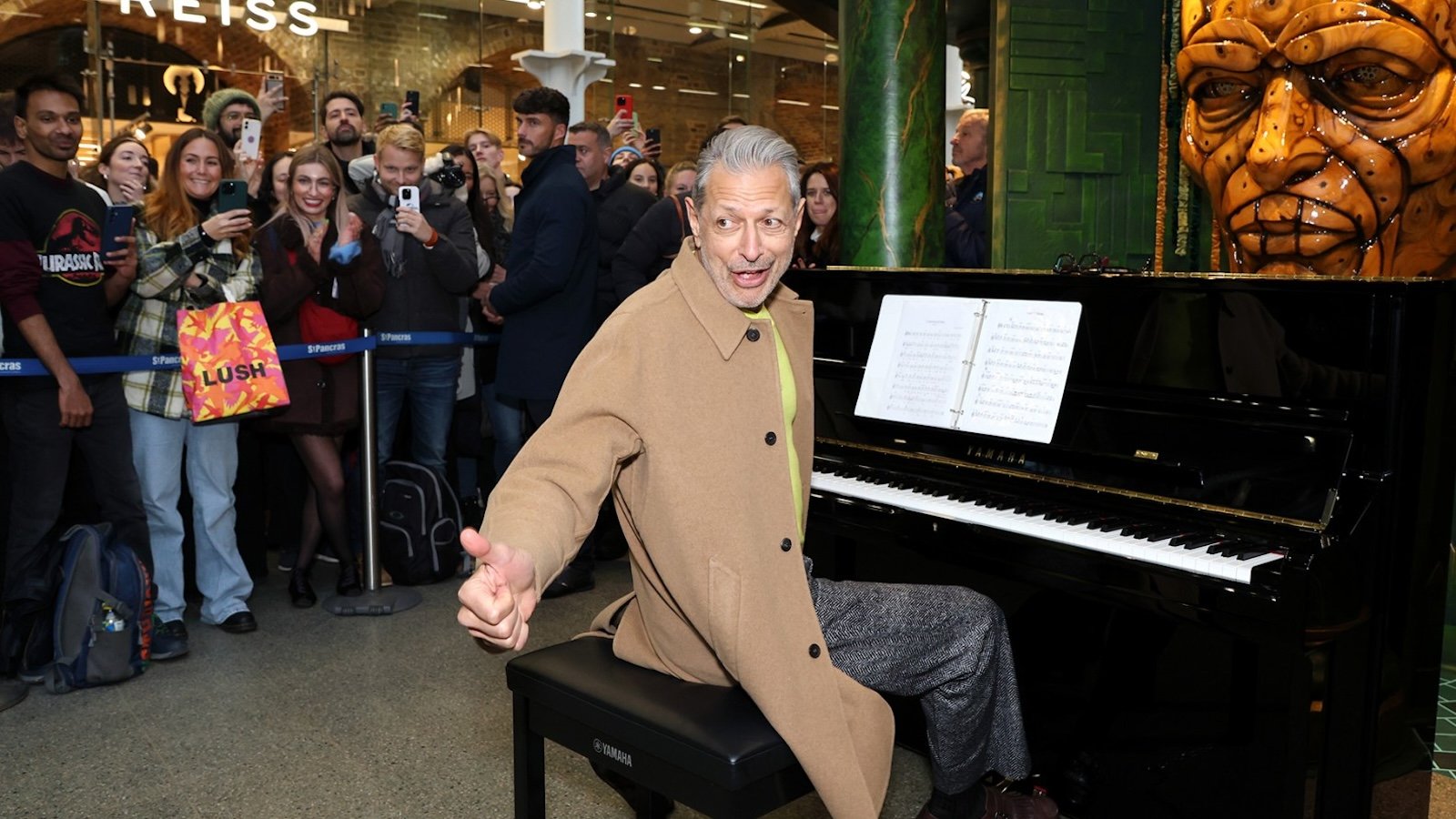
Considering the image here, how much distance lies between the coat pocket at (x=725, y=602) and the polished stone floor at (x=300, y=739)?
42.2 inches

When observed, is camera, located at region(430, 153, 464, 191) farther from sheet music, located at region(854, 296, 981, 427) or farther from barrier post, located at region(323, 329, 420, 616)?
sheet music, located at region(854, 296, 981, 427)

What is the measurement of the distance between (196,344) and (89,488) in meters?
0.81

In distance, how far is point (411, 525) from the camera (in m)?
4.71

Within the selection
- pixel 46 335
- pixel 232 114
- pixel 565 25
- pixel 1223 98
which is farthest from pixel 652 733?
pixel 565 25

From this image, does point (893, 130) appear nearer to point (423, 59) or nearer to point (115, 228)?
point (115, 228)

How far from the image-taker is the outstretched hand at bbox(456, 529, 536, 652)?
150cm

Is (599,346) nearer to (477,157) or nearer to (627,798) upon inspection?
(627,798)

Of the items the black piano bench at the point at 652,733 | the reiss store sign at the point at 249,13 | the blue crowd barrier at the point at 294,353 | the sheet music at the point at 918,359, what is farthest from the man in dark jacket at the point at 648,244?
the reiss store sign at the point at 249,13

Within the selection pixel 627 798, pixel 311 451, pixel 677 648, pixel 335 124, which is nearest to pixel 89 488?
pixel 311 451

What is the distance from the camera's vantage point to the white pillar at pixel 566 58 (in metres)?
10.0

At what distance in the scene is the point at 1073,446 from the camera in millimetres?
2643

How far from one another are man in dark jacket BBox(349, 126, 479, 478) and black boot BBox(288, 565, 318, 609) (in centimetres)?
53

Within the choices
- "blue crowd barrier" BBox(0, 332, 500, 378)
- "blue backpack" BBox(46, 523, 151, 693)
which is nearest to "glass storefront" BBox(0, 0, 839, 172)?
"blue crowd barrier" BBox(0, 332, 500, 378)

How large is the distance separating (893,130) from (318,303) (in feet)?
7.00
